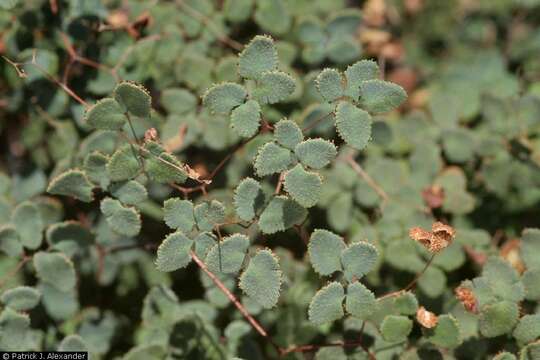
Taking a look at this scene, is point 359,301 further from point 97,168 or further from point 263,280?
point 97,168

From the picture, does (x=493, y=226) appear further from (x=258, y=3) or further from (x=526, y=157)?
(x=258, y=3)

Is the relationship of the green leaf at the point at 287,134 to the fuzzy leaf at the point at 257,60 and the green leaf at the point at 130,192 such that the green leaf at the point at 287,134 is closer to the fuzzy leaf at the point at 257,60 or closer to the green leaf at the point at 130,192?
the fuzzy leaf at the point at 257,60

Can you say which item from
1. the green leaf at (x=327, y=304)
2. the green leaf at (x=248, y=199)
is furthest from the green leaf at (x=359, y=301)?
the green leaf at (x=248, y=199)

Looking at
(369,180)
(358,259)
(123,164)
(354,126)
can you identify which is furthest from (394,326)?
(123,164)

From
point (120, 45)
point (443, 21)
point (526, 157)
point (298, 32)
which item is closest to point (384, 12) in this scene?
point (443, 21)

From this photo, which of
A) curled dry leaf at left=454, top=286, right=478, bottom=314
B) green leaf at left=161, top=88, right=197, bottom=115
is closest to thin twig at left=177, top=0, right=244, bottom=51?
green leaf at left=161, top=88, right=197, bottom=115
